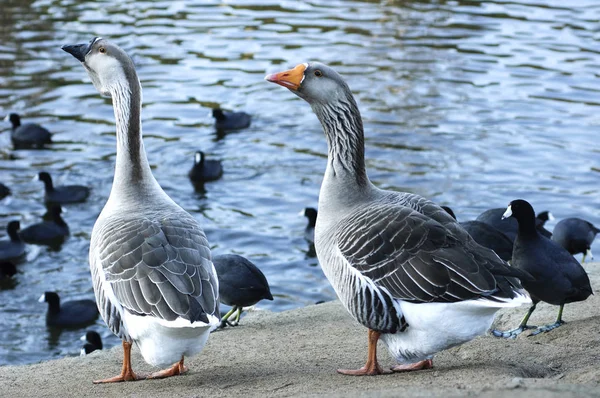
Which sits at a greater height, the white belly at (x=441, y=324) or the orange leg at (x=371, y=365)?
the white belly at (x=441, y=324)

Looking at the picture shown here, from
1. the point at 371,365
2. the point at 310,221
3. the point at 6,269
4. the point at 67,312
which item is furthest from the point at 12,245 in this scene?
the point at 371,365

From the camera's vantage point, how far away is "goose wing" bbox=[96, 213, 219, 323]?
19.6 ft

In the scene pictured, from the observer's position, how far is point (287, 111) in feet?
56.9

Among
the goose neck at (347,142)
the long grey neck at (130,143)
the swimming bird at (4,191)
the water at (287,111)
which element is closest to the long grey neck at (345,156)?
the goose neck at (347,142)

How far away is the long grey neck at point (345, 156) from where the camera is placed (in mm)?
7098

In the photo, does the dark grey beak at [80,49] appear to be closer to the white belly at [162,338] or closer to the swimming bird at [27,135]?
the white belly at [162,338]

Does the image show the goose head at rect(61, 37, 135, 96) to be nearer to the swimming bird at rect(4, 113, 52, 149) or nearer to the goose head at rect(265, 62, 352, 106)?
the goose head at rect(265, 62, 352, 106)

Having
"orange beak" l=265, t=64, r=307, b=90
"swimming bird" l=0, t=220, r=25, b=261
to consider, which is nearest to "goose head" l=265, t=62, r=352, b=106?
"orange beak" l=265, t=64, r=307, b=90

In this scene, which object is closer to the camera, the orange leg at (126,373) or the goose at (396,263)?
the goose at (396,263)

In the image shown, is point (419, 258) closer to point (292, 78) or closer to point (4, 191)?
point (292, 78)

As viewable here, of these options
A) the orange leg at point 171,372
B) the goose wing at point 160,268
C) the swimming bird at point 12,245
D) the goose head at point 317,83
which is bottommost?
the swimming bird at point 12,245

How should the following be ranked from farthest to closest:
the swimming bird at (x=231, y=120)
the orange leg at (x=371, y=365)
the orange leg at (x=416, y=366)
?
the swimming bird at (x=231, y=120)
the orange leg at (x=416, y=366)
the orange leg at (x=371, y=365)

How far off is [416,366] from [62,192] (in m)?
8.64

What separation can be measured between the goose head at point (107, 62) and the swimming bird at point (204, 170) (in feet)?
21.8
